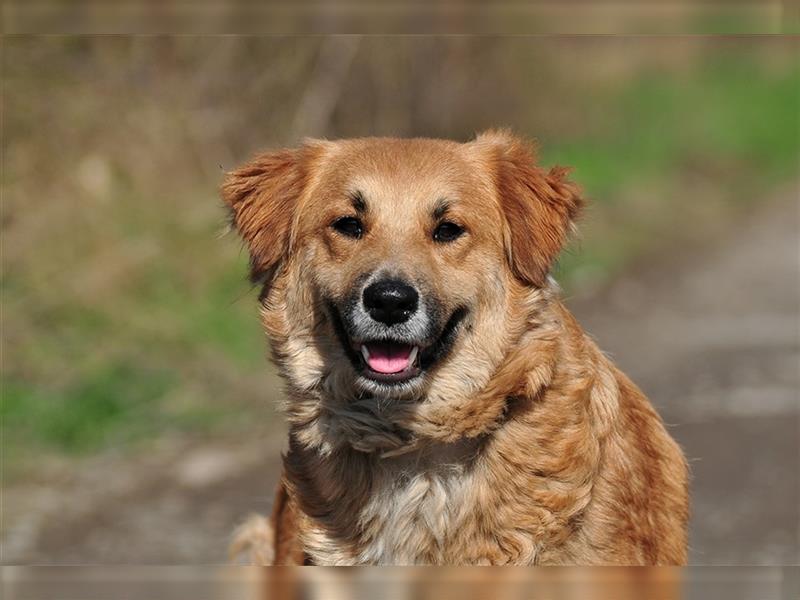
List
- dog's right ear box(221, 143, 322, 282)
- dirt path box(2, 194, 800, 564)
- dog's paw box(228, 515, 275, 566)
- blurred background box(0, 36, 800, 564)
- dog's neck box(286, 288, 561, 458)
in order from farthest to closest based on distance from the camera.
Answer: blurred background box(0, 36, 800, 564) < dirt path box(2, 194, 800, 564) < dog's paw box(228, 515, 275, 566) < dog's right ear box(221, 143, 322, 282) < dog's neck box(286, 288, 561, 458)

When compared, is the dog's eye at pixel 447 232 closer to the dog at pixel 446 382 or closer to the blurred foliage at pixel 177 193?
the dog at pixel 446 382

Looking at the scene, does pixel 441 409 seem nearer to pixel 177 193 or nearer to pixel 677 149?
pixel 177 193

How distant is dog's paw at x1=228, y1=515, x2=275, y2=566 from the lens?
4727 millimetres

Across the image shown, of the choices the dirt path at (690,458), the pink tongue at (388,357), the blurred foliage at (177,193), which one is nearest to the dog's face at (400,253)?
the pink tongue at (388,357)

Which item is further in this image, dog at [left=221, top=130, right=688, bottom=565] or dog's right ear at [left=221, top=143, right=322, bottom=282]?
dog's right ear at [left=221, top=143, right=322, bottom=282]

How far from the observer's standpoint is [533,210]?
175 inches

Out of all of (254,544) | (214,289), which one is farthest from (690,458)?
(214,289)

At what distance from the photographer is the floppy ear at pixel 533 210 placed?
14.2ft

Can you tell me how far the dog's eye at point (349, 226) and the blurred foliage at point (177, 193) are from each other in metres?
0.86

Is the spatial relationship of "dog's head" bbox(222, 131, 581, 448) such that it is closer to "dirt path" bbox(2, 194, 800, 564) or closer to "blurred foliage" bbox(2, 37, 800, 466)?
"blurred foliage" bbox(2, 37, 800, 466)

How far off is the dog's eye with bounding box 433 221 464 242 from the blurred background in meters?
0.59

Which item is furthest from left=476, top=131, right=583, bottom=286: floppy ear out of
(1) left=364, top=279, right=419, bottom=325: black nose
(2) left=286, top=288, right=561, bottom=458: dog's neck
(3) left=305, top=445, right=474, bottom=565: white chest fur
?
(3) left=305, top=445, right=474, bottom=565: white chest fur

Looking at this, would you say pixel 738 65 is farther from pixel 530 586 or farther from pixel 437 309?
pixel 530 586

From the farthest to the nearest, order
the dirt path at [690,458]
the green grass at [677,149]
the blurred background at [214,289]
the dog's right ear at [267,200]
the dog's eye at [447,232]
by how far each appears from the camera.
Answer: the green grass at [677,149]
the blurred background at [214,289]
the dirt path at [690,458]
the dog's right ear at [267,200]
the dog's eye at [447,232]
